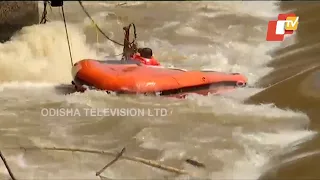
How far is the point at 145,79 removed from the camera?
1.41 metres

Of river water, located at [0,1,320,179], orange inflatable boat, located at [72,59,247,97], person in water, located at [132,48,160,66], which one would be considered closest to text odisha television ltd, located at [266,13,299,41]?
river water, located at [0,1,320,179]

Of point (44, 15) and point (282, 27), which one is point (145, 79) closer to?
point (282, 27)

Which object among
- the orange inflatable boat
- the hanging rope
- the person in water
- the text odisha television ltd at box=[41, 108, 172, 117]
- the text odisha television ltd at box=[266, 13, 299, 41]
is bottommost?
the text odisha television ltd at box=[41, 108, 172, 117]

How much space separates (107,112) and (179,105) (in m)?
0.18

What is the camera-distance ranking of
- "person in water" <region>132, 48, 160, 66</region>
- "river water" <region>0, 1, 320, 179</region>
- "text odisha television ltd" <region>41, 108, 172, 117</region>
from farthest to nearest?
"person in water" <region>132, 48, 160, 66</region>
"text odisha television ltd" <region>41, 108, 172, 117</region>
"river water" <region>0, 1, 320, 179</region>

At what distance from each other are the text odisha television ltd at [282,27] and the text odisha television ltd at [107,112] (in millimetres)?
543

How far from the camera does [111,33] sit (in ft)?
5.98

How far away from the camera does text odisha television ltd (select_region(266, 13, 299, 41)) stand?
167 centimetres

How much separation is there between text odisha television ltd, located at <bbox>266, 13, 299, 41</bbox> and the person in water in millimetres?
413

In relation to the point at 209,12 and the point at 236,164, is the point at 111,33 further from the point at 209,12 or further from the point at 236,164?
the point at 236,164

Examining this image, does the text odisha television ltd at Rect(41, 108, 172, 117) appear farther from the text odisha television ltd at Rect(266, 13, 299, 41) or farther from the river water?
the text odisha television ltd at Rect(266, 13, 299, 41)

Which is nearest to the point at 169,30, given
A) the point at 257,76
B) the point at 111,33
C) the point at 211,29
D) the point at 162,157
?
the point at 211,29

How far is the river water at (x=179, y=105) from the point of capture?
1056mm

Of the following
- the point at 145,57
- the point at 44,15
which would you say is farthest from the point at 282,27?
the point at 44,15
